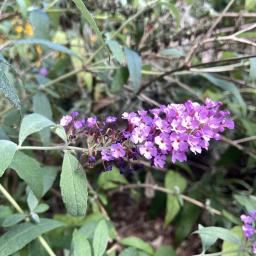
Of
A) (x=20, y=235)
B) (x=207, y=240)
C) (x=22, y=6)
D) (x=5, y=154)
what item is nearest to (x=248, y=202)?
(x=207, y=240)

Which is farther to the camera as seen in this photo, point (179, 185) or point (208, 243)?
point (179, 185)

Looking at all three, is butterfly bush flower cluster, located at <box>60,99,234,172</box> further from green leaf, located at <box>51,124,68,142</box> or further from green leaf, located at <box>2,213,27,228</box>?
green leaf, located at <box>2,213,27,228</box>

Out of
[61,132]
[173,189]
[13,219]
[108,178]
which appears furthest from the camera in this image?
[173,189]

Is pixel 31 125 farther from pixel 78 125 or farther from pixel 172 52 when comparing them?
pixel 172 52

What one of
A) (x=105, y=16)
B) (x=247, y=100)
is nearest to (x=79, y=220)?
(x=105, y=16)

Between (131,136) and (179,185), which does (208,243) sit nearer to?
(131,136)

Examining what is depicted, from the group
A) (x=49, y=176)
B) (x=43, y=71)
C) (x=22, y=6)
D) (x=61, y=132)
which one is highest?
(x=22, y=6)

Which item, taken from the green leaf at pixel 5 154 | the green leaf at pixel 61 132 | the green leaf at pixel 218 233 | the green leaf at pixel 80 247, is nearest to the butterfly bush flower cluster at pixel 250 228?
the green leaf at pixel 218 233
